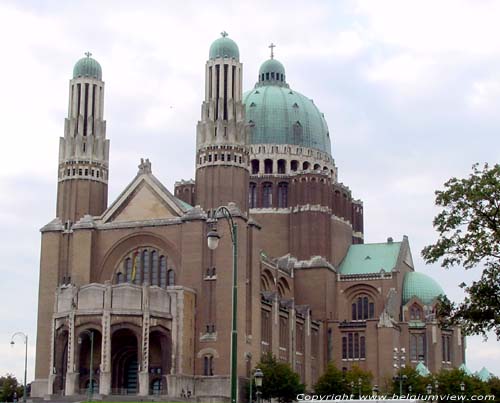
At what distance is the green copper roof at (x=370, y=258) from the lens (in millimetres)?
116562

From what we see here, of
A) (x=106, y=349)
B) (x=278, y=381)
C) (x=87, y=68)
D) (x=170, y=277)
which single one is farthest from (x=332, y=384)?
(x=87, y=68)

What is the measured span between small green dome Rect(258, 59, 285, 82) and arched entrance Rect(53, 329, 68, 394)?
52.3 meters

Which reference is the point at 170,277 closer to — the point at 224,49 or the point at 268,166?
the point at 224,49

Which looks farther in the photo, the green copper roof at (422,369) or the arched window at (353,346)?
the arched window at (353,346)

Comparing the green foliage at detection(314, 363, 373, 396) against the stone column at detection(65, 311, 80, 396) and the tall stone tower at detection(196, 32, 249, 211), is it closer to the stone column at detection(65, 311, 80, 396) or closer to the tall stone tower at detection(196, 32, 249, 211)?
the tall stone tower at detection(196, 32, 249, 211)

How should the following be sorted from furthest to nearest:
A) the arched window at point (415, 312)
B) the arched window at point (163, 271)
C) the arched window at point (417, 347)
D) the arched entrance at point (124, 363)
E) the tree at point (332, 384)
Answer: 1. the arched window at point (415, 312)
2. the arched window at point (417, 347)
3. the tree at point (332, 384)
4. the arched window at point (163, 271)
5. the arched entrance at point (124, 363)

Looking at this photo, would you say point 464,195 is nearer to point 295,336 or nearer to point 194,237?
point 194,237

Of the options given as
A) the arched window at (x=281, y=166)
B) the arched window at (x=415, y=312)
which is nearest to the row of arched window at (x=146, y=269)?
the arched window at (x=281, y=166)

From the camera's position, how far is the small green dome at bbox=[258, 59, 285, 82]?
129500 millimetres

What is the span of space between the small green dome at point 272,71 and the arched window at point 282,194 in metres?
17.8

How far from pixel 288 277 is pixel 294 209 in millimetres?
8758

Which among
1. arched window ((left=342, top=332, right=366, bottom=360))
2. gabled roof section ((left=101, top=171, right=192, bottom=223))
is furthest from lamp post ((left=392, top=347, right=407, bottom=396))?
gabled roof section ((left=101, top=171, right=192, bottom=223))

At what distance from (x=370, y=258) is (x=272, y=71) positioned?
27.1 m

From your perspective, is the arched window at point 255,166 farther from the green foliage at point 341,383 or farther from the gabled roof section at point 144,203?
the green foliage at point 341,383
